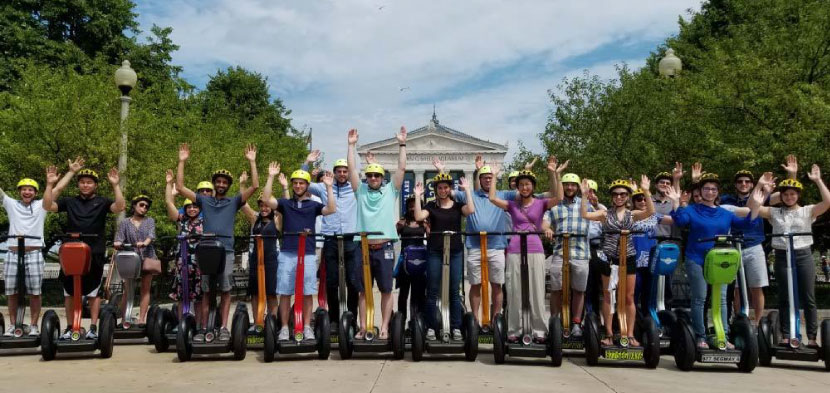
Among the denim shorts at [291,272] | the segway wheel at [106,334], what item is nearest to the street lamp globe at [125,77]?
the segway wheel at [106,334]

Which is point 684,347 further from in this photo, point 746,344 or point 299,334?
point 299,334

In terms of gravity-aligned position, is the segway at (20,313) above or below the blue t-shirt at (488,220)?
below

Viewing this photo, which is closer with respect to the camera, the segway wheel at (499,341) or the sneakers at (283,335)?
the segway wheel at (499,341)

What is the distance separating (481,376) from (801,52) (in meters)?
13.9

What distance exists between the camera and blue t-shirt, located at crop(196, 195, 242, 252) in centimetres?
830

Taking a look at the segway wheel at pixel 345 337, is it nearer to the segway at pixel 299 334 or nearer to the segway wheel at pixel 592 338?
the segway at pixel 299 334

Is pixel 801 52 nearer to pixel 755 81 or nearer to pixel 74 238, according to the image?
pixel 755 81

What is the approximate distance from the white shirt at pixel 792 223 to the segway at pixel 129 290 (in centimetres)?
777

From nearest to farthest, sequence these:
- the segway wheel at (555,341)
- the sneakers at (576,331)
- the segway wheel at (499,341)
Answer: the segway wheel at (555,341)
the segway wheel at (499,341)
the sneakers at (576,331)

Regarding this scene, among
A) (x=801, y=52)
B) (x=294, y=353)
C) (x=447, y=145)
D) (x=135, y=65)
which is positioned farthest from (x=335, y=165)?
(x=447, y=145)

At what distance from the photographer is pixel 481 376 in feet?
22.5

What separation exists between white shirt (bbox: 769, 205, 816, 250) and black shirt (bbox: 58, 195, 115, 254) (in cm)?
820

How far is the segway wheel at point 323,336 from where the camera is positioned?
307 inches

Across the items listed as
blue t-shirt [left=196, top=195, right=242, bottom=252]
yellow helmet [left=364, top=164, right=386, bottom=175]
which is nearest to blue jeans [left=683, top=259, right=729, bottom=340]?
yellow helmet [left=364, top=164, right=386, bottom=175]
